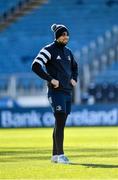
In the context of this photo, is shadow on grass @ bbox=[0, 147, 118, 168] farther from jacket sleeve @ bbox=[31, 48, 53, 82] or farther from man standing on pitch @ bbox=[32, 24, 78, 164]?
jacket sleeve @ bbox=[31, 48, 53, 82]

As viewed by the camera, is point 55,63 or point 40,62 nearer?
point 40,62

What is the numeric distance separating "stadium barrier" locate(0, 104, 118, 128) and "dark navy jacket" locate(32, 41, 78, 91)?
14.3 metres

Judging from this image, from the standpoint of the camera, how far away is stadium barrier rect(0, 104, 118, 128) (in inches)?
1006

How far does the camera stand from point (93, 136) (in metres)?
19.1

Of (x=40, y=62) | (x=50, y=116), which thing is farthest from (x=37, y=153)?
(x=50, y=116)

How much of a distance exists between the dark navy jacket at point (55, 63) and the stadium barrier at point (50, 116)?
14.3 meters

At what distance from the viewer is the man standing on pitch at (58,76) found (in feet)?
36.3

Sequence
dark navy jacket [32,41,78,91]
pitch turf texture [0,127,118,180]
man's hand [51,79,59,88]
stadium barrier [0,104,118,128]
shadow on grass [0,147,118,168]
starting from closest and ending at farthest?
pitch turf texture [0,127,118,180], man's hand [51,79,59,88], dark navy jacket [32,41,78,91], shadow on grass [0,147,118,168], stadium barrier [0,104,118,128]

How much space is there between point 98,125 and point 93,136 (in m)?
6.41

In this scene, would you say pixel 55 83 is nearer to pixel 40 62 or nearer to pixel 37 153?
pixel 40 62

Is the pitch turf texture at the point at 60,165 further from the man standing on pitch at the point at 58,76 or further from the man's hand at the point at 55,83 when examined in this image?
the man's hand at the point at 55,83

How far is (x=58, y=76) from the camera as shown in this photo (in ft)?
36.7

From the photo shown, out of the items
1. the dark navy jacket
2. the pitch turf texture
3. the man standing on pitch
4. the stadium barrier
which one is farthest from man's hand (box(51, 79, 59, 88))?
the stadium barrier

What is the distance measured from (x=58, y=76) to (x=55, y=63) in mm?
199
